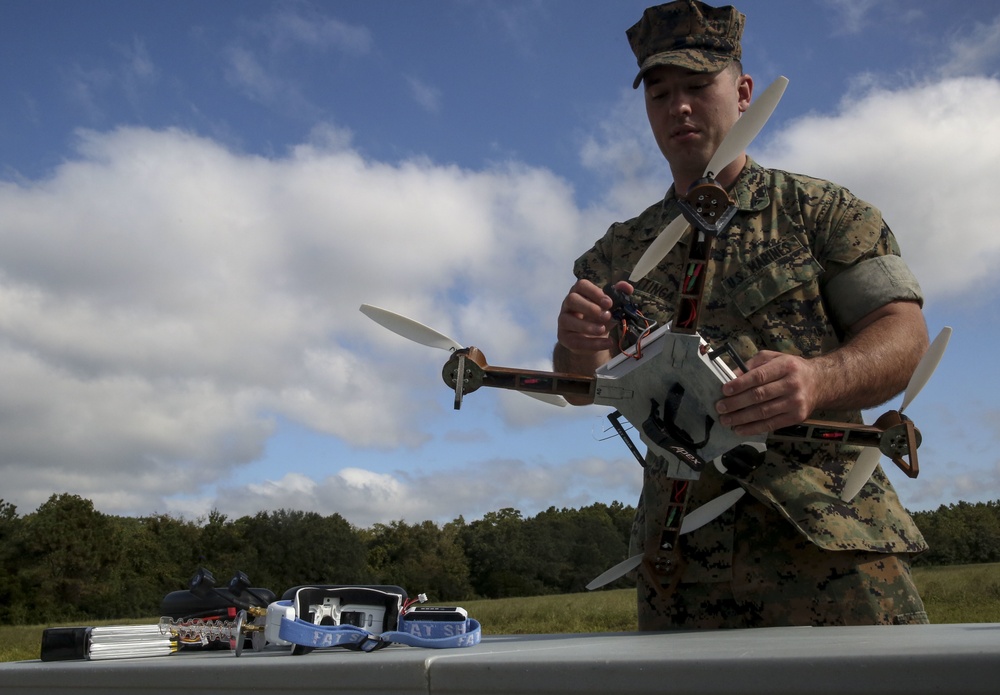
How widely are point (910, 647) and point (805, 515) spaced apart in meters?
1.77

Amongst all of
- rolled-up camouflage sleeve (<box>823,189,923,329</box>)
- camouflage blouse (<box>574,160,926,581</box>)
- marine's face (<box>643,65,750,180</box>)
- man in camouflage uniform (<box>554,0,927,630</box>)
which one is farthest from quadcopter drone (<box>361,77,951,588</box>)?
marine's face (<box>643,65,750,180</box>)

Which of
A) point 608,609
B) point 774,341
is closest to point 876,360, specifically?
point 774,341

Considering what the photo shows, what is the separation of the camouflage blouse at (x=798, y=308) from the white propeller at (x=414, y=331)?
813 millimetres

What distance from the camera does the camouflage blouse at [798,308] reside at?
307cm

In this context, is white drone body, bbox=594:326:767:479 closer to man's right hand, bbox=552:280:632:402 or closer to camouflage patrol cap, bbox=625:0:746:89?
man's right hand, bbox=552:280:632:402

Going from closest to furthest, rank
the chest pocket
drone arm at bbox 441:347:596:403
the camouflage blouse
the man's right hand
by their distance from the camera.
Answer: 1. drone arm at bbox 441:347:596:403
2. the man's right hand
3. the camouflage blouse
4. the chest pocket

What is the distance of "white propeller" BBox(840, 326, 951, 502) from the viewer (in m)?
2.86

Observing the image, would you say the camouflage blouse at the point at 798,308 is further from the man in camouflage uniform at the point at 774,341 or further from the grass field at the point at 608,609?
the grass field at the point at 608,609

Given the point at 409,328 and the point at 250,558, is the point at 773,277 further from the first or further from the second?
the point at 250,558

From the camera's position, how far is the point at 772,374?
7.80 feet

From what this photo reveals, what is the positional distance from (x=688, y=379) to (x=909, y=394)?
95 cm

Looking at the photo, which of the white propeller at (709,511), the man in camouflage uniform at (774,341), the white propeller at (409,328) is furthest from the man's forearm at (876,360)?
the white propeller at (409,328)

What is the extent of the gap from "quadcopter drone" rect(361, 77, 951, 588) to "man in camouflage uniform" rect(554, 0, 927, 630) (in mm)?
114

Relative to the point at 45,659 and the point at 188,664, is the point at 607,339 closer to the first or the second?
the point at 188,664
